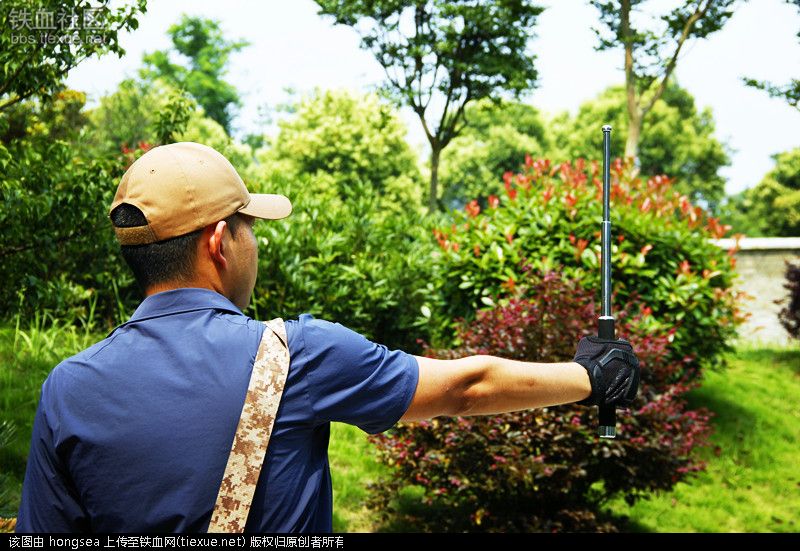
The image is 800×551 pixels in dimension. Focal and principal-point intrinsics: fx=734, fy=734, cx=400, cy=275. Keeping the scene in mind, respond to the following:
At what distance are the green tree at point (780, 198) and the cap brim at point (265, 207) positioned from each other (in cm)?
2719

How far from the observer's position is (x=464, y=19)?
17469 millimetres

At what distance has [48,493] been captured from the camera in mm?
1486

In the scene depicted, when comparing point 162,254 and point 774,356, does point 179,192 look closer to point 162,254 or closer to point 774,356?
point 162,254

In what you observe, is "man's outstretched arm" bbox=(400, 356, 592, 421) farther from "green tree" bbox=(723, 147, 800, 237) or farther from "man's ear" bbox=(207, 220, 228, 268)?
"green tree" bbox=(723, 147, 800, 237)

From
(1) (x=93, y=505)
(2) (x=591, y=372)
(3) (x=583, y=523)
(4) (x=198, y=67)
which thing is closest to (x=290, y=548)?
(1) (x=93, y=505)

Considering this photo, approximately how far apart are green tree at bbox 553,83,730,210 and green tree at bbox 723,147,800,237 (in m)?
4.31

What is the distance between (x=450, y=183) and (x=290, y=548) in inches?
1128

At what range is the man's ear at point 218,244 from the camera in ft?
5.30

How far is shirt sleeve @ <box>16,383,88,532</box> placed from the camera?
1480 millimetres

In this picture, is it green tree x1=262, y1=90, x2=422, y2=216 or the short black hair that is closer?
the short black hair

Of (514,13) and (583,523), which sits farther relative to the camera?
(514,13)

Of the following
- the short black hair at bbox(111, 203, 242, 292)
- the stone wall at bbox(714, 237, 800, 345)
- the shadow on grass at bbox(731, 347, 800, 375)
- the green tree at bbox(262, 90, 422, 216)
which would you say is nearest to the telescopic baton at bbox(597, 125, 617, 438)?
the short black hair at bbox(111, 203, 242, 292)

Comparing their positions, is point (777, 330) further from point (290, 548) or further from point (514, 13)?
point (290, 548)

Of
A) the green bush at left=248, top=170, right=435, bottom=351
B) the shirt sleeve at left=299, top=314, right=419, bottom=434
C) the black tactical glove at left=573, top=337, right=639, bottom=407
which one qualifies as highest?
the shirt sleeve at left=299, top=314, right=419, bottom=434
